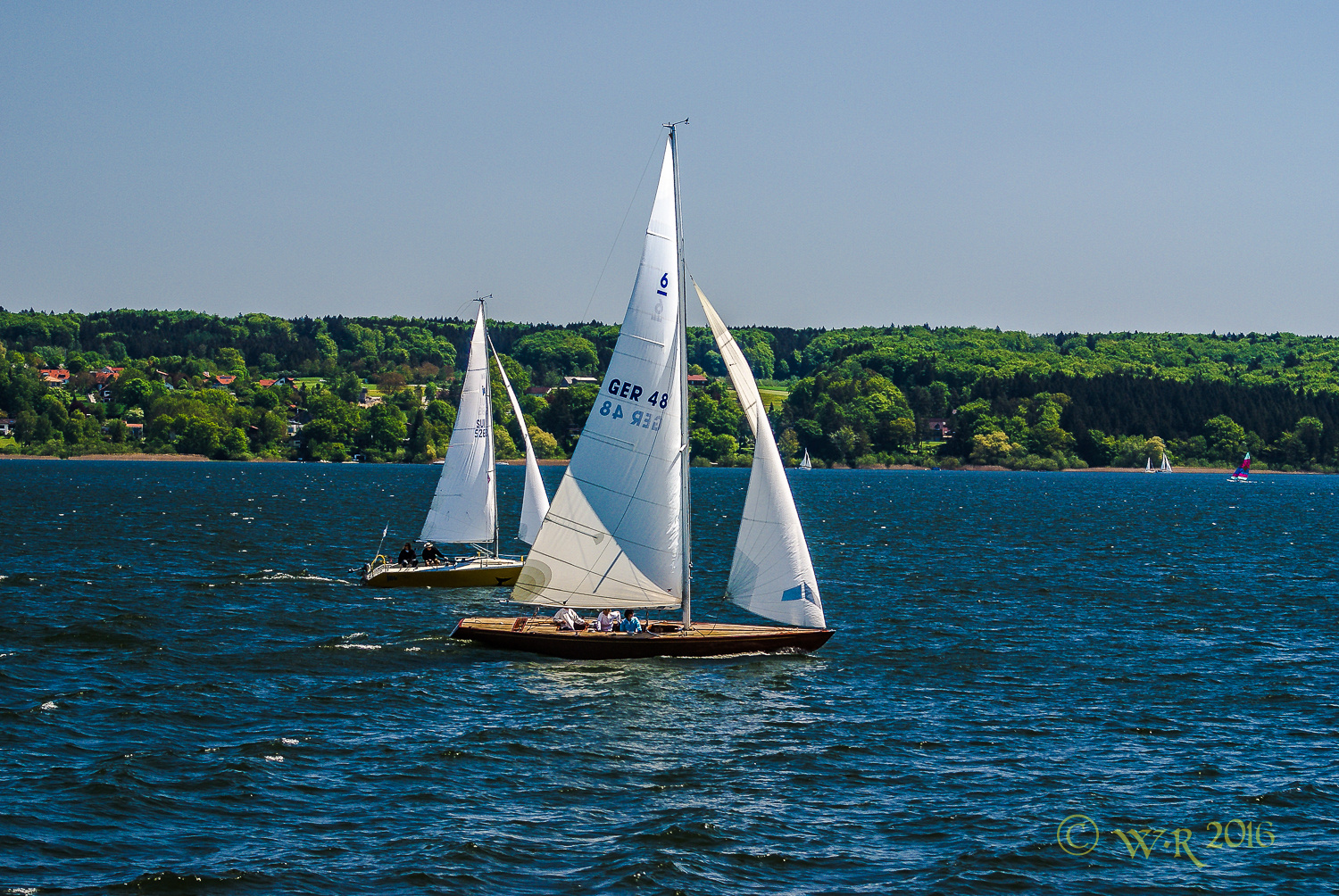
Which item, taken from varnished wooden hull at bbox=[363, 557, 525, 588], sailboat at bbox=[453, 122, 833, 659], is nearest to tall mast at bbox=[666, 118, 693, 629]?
sailboat at bbox=[453, 122, 833, 659]

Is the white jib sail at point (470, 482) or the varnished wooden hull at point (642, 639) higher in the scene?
the white jib sail at point (470, 482)

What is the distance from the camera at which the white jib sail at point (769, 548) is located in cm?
3459

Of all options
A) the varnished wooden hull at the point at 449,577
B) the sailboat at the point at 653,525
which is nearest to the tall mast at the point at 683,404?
the sailboat at the point at 653,525

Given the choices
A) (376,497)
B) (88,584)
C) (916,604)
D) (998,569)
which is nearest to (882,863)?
(916,604)

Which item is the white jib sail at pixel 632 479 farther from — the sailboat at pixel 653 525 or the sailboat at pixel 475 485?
the sailboat at pixel 475 485

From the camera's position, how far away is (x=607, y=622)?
35.5 metres

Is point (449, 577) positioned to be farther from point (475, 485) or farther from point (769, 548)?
point (769, 548)

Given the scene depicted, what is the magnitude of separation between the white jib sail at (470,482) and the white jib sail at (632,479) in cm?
1843

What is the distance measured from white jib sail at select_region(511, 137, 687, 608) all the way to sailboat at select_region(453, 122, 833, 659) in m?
0.03

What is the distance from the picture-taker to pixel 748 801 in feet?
78.8

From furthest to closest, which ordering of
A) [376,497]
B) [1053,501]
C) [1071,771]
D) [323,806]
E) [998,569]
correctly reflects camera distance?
[1053,501] → [376,497] → [998,569] → [1071,771] → [323,806]

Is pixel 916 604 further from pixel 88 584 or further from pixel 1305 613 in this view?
pixel 88 584

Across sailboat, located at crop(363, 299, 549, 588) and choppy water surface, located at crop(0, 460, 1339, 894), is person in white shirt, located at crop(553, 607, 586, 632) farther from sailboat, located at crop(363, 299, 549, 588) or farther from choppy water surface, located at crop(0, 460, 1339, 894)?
sailboat, located at crop(363, 299, 549, 588)

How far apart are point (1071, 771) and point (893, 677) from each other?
31.3 feet
